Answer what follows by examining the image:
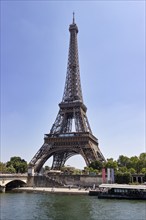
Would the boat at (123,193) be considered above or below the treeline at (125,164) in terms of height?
below

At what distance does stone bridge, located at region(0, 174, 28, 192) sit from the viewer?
54.2 m

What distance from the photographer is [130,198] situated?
143ft

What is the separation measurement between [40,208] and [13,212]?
4.04 metres

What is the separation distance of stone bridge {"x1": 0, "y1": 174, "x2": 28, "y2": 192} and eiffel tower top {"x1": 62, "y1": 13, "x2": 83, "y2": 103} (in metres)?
29.6

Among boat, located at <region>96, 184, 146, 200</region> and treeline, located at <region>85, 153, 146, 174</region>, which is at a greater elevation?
treeline, located at <region>85, 153, 146, 174</region>

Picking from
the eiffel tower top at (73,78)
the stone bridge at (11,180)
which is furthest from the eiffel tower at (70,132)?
the stone bridge at (11,180)

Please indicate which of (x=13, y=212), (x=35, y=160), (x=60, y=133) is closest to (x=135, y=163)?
(x=60, y=133)

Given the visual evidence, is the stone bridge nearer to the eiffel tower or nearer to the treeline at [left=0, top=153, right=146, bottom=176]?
the eiffel tower

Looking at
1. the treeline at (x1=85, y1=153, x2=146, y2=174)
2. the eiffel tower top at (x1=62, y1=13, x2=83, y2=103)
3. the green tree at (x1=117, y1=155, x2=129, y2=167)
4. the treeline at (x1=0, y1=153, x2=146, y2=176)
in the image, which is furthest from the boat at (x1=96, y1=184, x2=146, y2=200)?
the eiffel tower top at (x1=62, y1=13, x2=83, y2=103)

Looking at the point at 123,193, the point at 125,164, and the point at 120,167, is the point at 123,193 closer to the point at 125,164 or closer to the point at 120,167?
the point at 120,167

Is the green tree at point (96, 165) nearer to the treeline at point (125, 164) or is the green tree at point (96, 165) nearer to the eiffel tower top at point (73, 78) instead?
the treeline at point (125, 164)

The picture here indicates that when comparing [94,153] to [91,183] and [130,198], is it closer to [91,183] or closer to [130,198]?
[91,183]

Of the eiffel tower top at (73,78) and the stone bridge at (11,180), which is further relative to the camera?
the eiffel tower top at (73,78)

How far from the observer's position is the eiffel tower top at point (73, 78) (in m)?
83.2
